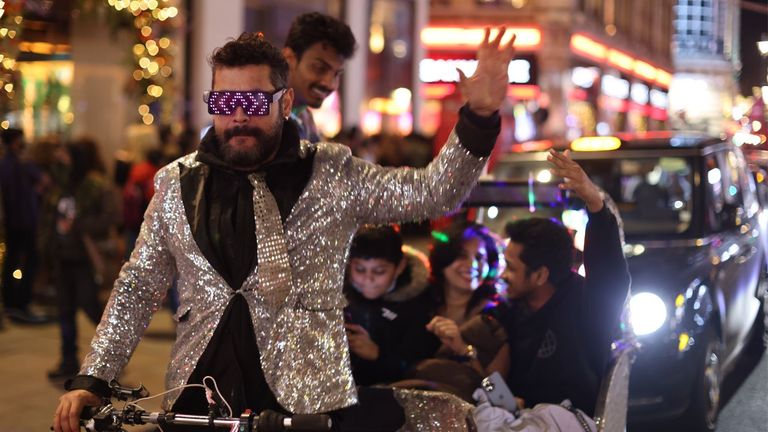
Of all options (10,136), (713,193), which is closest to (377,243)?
(713,193)

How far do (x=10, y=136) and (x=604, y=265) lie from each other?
679cm

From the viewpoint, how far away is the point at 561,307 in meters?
4.64

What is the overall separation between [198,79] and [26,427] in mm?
9054

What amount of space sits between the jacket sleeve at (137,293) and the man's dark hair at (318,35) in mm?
1720

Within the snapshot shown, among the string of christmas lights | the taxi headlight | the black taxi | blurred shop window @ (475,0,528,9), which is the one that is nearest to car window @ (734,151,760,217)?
the black taxi

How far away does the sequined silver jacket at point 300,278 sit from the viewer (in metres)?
3.14

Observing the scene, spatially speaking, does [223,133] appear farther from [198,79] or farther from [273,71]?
[198,79]

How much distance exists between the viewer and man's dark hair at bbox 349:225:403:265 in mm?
4648

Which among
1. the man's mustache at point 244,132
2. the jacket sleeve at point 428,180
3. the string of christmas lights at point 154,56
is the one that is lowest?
the jacket sleeve at point 428,180

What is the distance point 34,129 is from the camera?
42.0 feet

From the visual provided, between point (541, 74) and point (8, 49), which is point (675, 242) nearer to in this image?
point (8, 49)

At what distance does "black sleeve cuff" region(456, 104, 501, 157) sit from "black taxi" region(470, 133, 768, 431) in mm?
1864

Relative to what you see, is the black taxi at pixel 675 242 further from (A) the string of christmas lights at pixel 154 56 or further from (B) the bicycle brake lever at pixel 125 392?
(A) the string of christmas lights at pixel 154 56

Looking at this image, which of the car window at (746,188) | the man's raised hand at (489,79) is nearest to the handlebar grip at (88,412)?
the man's raised hand at (489,79)
